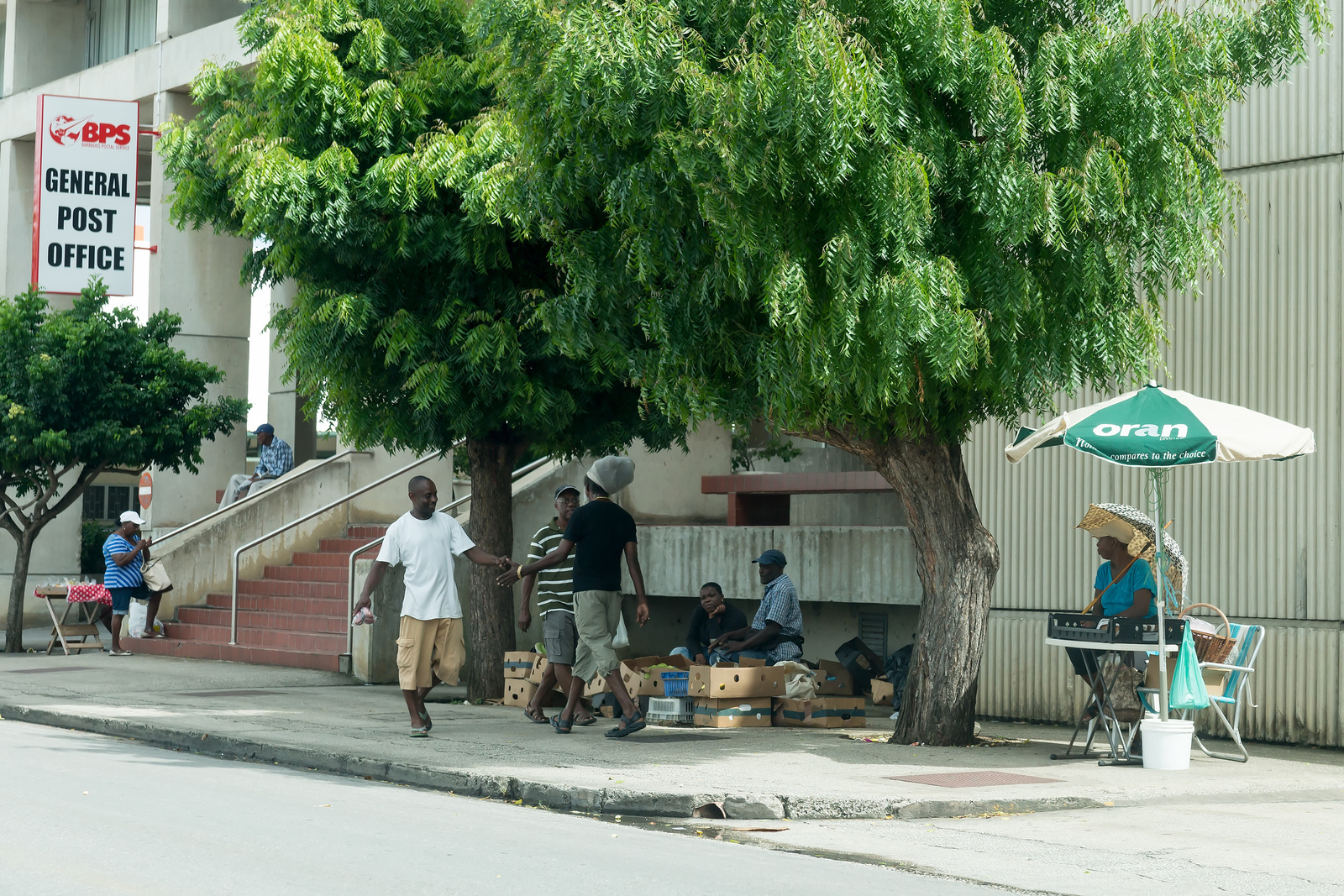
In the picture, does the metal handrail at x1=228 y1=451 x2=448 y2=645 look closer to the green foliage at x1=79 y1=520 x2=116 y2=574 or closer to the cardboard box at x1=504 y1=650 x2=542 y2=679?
the cardboard box at x1=504 y1=650 x2=542 y2=679

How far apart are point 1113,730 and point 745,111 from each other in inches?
183

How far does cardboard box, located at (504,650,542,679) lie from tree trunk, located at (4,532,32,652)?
25.5ft

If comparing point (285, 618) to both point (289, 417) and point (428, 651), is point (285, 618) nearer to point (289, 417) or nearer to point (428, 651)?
point (428, 651)

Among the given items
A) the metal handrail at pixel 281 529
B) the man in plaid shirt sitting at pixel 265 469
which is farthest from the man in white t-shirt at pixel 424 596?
the man in plaid shirt sitting at pixel 265 469

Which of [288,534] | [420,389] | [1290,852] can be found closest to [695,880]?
[1290,852]

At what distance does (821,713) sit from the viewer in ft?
38.5

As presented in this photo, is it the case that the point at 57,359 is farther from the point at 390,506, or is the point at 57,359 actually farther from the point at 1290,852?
the point at 1290,852

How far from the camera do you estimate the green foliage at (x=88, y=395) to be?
56.6ft

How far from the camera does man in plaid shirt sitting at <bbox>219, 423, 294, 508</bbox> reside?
21.6 metres

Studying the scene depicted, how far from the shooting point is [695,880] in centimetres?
604

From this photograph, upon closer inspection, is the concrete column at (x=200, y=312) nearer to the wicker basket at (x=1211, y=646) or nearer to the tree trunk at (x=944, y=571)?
the tree trunk at (x=944, y=571)

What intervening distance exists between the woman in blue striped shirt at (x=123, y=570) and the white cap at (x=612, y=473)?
9.43 metres

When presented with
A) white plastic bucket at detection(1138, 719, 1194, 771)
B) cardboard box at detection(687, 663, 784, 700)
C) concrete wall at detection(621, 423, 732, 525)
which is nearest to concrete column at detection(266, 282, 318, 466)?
concrete wall at detection(621, 423, 732, 525)

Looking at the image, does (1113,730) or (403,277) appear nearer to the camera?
(1113,730)
